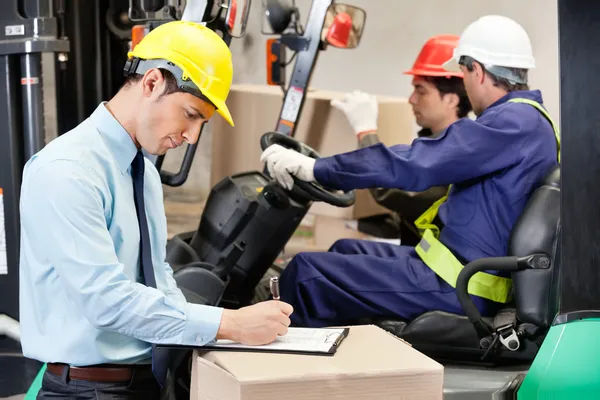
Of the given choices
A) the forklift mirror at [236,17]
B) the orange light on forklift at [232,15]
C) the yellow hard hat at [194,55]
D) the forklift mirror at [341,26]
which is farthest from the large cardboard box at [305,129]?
the yellow hard hat at [194,55]

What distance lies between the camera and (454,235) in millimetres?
3914

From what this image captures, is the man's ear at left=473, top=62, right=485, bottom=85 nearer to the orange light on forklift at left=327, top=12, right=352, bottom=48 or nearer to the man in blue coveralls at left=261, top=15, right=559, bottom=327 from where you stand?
the man in blue coveralls at left=261, top=15, right=559, bottom=327

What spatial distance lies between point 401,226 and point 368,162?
4.99ft

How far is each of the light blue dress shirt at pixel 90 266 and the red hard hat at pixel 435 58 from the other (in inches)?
104

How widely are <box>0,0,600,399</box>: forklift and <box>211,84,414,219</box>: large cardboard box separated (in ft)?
1.09

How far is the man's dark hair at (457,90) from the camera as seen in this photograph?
4.89 meters

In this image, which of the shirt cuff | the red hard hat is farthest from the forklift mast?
the shirt cuff

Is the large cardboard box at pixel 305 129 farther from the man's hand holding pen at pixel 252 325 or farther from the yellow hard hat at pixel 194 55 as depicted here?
the man's hand holding pen at pixel 252 325

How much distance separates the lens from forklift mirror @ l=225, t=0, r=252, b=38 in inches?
172

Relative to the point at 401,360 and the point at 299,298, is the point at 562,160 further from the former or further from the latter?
the point at 299,298

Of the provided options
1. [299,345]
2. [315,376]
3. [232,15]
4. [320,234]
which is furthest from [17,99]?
[315,376]

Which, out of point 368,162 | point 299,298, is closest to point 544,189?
point 368,162

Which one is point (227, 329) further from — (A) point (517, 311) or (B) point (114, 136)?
(A) point (517, 311)

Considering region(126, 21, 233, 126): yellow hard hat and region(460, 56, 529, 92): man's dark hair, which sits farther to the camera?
region(460, 56, 529, 92): man's dark hair
